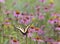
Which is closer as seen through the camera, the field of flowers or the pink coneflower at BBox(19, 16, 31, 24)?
the field of flowers

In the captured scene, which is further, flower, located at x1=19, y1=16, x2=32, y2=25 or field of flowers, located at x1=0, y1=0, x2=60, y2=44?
flower, located at x1=19, y1=16, x2=32, y2=25

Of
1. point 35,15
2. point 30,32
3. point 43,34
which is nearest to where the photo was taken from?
point 30,32

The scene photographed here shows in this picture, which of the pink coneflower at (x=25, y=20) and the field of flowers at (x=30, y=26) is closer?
the field of flowers at (x=30, y=26)

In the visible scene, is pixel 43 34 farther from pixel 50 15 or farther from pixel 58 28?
pixel 50 15

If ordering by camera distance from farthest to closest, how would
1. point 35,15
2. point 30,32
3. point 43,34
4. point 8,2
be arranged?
1. point 8,2
2. point 35,15
3. point 43,34
4. point 30,32

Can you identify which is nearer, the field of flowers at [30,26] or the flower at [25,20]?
the field of flowers at [30,26]

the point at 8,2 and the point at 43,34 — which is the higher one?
the point at 8,2

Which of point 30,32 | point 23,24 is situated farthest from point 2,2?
point 30,32

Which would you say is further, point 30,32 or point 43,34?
point 43,34

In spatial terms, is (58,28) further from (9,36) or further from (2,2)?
(2,2)

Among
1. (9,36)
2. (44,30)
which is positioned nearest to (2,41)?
(9,36)
